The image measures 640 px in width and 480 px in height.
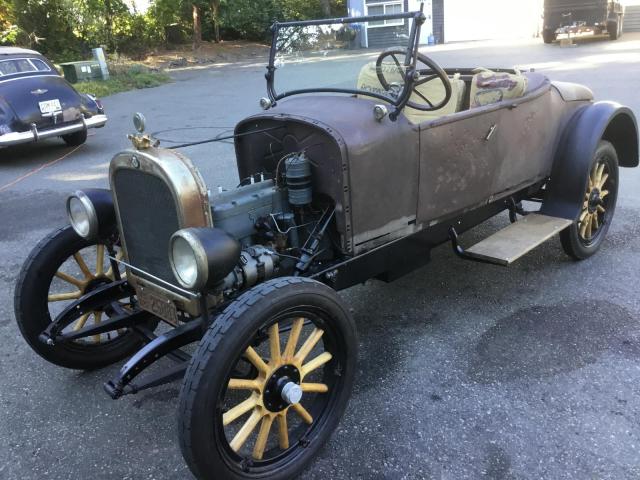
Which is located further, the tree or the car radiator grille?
the tree

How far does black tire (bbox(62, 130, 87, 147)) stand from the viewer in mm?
8648

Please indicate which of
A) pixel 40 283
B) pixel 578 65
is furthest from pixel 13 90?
pixel 578 65

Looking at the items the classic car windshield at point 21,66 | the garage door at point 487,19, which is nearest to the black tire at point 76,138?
the classic car windshield at point 21,66

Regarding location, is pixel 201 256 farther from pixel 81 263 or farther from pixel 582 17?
pixel 582 17

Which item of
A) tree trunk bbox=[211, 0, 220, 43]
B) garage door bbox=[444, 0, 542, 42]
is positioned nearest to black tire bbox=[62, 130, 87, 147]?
tree trunk bbox=[211, 0, 220, 43]

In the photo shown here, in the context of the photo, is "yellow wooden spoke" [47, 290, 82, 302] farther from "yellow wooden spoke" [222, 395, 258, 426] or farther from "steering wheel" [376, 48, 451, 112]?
→ "steering wheel" [376, 48, 451, 112]

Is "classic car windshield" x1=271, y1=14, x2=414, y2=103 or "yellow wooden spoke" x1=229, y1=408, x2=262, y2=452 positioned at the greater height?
"classic car windshield" x1=271, y1=14, x2=414, y2=103

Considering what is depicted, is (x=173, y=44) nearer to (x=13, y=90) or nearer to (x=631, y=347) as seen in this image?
(x=13, y=90)

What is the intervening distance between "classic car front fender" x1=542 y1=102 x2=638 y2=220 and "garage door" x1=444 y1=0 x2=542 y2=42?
20.2 m

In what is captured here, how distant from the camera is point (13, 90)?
25.7 ft

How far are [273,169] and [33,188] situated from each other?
4.95 metres

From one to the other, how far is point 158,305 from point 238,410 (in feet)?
2.36

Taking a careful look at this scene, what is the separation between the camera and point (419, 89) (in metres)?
3.56

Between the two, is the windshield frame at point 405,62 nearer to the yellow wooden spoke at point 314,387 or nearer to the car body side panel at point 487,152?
the car body side panel at point 487,152
